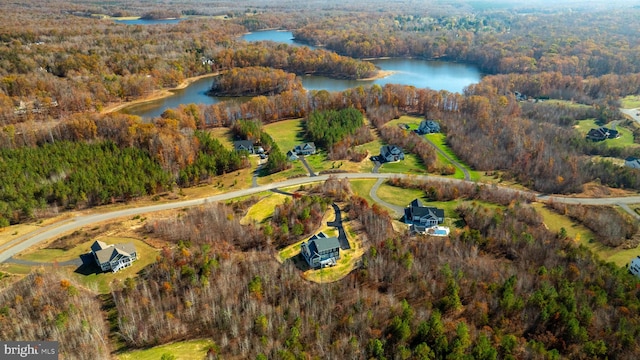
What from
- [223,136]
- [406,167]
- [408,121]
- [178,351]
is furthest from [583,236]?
[223,136]

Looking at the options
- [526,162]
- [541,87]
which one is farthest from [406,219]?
[541,87]

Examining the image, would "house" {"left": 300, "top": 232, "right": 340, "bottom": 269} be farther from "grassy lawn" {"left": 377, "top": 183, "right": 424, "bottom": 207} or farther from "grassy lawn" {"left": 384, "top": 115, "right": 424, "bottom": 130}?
"grassy lawn" {"left": 384, "top": 115, "right": 424, "bottom": 130}

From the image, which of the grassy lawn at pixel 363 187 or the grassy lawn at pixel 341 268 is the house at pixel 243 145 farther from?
the grassy lawn at pixel 341 268

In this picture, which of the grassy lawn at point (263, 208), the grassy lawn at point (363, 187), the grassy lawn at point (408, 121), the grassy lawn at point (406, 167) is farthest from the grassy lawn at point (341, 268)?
the grassy lawn at point (408, 121)

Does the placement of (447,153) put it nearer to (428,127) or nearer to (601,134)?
(428,127)

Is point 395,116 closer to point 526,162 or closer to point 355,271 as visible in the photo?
point 526,162

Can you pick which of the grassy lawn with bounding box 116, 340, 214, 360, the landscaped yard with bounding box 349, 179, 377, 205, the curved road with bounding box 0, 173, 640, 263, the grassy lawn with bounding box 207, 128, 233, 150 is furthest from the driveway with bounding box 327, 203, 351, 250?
the grassy lawn with bounding box 207, 128, 233, 150

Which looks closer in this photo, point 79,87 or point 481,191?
point 481,191
